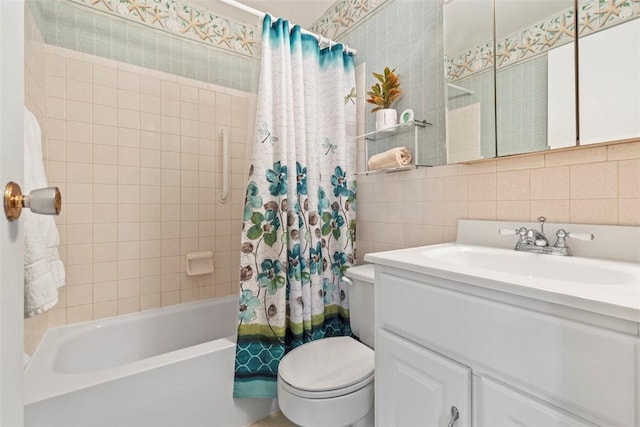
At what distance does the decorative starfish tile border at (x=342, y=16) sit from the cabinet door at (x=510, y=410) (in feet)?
6.19

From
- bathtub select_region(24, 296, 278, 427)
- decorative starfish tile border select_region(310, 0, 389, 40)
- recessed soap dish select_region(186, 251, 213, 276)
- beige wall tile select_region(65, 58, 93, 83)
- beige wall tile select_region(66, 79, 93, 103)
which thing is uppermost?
decorative starfish tile border select_region(310, 0, 389, 40)

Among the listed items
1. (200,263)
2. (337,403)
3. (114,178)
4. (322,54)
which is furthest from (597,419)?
(114,178)

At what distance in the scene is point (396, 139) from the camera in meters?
1.65

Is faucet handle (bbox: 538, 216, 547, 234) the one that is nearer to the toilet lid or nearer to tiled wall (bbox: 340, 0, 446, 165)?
tiled wall (bbox: 340, 0, 446, 165)

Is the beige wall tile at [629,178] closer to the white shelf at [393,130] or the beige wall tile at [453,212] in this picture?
the beige wall tile at [453,212]

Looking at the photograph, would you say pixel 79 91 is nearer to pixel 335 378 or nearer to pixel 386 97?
pixel 386 97

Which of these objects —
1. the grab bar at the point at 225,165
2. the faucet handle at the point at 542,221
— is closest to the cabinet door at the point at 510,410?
the faucet handle at the point at 542,221

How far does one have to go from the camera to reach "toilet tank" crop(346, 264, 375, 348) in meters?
1.44

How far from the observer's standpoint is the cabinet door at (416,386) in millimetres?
784

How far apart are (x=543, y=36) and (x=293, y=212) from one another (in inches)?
46.9

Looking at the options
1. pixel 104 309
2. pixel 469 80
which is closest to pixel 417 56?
pixel 469 80

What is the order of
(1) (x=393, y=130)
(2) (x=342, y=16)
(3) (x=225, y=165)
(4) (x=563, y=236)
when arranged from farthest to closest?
(3) (x=225, y=165), (2) (x=342, y=16), (1) (x=393, y=130), (4) (x=563, y=236)

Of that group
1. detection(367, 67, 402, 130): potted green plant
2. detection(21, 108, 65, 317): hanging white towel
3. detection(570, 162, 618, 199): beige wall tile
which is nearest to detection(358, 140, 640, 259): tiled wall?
detection(570, 162, 618, 199): beige wall tile

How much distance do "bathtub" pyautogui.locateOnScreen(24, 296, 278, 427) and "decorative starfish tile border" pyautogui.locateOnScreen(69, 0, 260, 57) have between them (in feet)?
5.55
